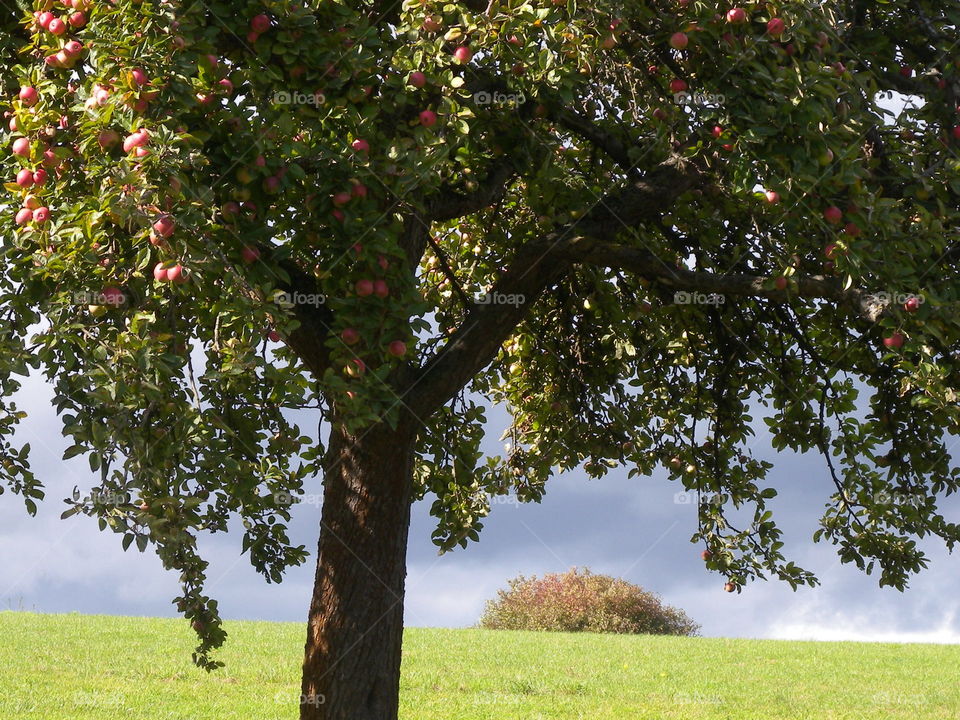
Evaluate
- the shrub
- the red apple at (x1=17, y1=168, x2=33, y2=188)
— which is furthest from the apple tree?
the shrub

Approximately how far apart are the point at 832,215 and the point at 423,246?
12.3 ft

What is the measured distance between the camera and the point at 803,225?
7629 mm

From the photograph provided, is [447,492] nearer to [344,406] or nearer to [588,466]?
[588,466]

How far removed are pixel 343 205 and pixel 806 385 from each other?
6.27 m

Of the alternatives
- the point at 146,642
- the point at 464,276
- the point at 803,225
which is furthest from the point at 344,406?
the point at 146,642

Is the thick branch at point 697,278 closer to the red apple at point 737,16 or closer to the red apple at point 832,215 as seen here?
the red apple at point 832,215

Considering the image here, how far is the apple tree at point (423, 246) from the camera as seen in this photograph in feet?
18.5

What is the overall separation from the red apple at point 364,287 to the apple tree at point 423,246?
102 millimetres

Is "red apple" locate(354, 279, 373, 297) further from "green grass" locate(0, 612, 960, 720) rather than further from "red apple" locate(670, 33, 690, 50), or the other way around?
"green grass" locate(0, 612, 960, 720)

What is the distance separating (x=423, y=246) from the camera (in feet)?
29.7

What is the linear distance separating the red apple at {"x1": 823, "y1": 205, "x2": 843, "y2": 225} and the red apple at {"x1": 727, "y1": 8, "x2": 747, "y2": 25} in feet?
5.03

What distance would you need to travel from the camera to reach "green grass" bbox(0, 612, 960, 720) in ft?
44.2

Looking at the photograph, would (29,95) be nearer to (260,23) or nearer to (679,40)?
(260,23)

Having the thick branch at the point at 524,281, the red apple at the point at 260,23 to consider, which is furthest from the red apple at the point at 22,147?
the thick branch at the point at 524,281
